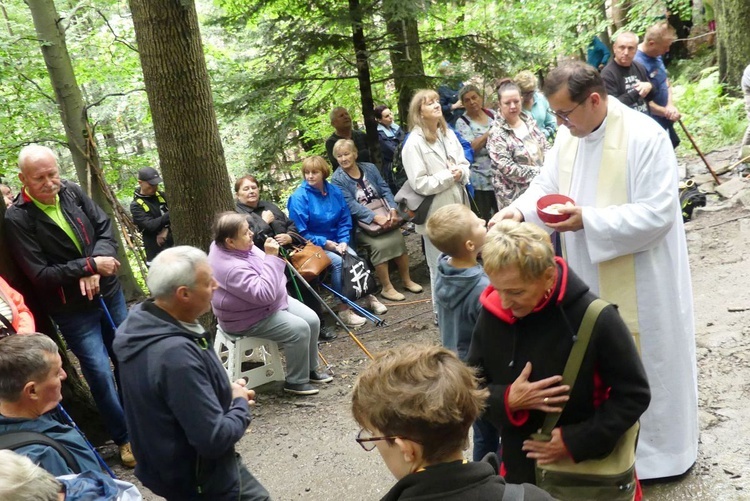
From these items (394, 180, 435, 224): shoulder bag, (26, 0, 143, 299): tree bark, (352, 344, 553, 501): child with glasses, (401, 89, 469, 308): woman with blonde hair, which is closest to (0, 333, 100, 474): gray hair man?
(352, 344, 553, 501): child with glasses

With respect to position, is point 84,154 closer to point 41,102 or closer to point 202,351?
point 41,102

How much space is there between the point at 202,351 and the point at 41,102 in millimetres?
8609

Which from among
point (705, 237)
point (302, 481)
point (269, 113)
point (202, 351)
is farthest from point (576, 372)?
point (269, 113)

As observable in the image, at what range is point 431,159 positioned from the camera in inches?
263

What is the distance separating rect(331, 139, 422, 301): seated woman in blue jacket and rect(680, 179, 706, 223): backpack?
360cm

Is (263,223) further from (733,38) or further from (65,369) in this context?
(733,38)

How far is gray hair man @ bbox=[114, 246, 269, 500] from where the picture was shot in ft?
8.95

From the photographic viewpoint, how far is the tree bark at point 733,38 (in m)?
10.7

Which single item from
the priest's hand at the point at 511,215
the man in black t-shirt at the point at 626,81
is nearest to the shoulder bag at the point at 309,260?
the priest's hand at the point at 511,215

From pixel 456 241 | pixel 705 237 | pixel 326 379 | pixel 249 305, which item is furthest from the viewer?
pixel 705 237

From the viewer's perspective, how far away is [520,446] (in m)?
2.58

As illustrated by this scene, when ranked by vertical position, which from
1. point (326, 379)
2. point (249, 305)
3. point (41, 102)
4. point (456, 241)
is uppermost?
point (41, 102)

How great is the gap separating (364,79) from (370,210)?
6.02 feet

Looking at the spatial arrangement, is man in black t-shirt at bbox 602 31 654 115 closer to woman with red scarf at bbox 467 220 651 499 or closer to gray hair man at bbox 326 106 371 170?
gray hair man at bbox 326 106 371 170
